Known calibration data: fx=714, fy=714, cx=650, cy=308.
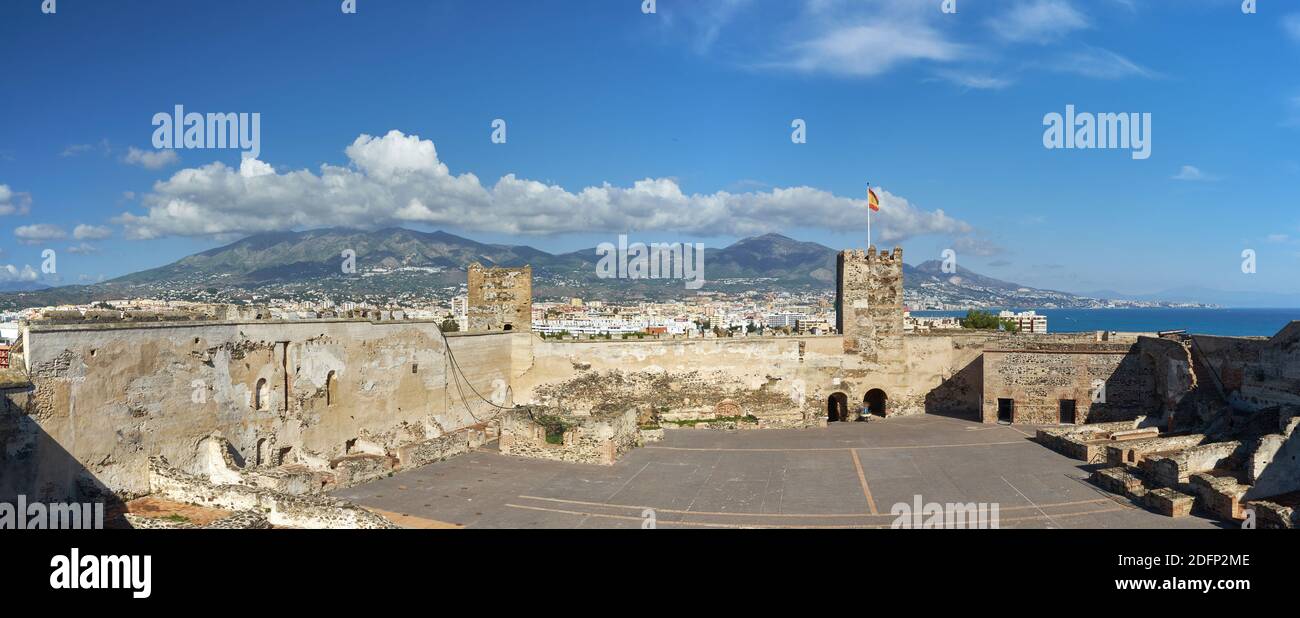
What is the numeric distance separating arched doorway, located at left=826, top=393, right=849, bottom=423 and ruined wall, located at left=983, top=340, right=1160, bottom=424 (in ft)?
17.8

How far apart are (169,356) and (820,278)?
562ft

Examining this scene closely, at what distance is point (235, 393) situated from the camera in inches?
689

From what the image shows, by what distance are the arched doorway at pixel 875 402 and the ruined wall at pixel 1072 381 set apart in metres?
4.63

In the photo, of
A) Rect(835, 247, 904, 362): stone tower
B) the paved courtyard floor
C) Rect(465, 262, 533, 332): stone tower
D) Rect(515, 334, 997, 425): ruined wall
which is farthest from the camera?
Rect(835, 247, 904, 362): stone tower

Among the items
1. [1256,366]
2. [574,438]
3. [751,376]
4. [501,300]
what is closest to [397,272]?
[501,300]

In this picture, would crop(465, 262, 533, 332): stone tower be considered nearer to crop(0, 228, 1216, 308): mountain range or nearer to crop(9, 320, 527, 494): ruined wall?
crop(9, 320, 527, 494): ruined wall

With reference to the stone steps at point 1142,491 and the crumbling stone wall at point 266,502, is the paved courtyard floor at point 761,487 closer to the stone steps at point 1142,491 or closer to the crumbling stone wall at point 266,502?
the stone steps at point 1142,491

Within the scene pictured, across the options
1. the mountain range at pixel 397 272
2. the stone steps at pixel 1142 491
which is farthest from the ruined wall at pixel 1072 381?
the mountain range at pixel 397 272

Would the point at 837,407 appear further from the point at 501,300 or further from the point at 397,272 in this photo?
the point at 397,272

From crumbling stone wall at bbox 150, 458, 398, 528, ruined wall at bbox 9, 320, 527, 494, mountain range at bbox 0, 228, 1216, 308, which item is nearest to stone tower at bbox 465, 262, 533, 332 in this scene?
ruined wall at bbox 9, 320, 527, 494

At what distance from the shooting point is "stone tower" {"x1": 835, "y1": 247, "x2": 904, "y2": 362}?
29.6m

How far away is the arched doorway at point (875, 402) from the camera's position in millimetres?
31025

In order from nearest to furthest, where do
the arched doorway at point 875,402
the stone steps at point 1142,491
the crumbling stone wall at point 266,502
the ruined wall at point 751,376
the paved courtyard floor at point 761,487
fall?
the crumbling stone wall at point 266,502 → the paved courtyard floor at point 761,487 → the stone steps at point 1142,491 → the ruined wall at point 751,376 → the arched doorway at point 875,402
